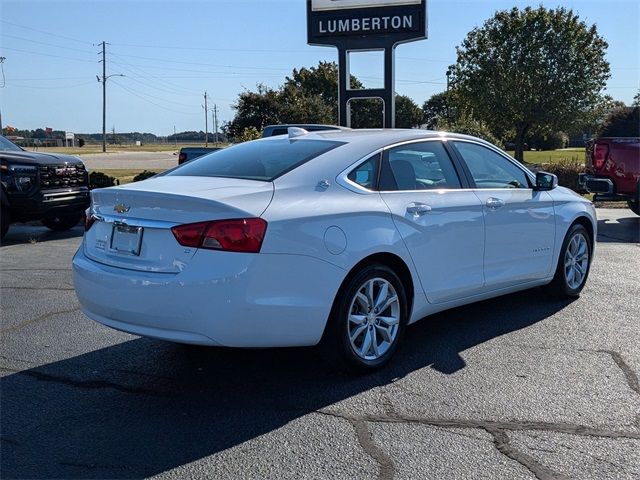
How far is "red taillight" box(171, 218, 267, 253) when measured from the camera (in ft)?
12.5

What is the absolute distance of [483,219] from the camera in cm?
531

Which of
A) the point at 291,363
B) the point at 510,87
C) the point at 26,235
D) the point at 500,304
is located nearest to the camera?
the point at 291,363

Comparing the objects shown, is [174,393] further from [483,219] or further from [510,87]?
[510,87]

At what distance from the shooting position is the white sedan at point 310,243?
3820 mm

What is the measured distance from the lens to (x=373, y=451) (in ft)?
11.2

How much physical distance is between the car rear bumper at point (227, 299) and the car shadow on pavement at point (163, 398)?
16.4 inches

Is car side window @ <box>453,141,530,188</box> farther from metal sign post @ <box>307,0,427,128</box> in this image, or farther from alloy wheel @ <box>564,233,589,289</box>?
metal sign post @ <box>307,0,427,128</box>

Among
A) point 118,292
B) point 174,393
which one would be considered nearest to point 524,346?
point 174,393

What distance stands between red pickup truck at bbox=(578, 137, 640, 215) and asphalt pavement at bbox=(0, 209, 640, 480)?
22.3ft

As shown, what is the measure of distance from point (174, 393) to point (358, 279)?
136cm

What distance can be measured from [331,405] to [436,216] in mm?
1672

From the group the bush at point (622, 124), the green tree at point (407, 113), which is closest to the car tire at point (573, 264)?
the bush at point (622, 124)

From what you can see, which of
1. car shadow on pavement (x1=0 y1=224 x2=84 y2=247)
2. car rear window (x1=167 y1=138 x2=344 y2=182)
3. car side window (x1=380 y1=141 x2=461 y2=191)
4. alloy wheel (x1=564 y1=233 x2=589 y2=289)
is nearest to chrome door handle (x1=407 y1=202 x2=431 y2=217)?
car side window (x1=380 y1=141 x2=461 y2=191)

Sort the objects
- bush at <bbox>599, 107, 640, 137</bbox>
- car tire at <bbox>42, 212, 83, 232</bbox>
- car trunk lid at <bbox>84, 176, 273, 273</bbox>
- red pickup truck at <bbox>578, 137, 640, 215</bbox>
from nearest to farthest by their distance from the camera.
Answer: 1. car trunk lid at <bbox>84, 176, 273, 273</bbox>
2. car tire at <bbox>42, 212, 83, 232</bbox>
3. red pickup truck at <bbox>578, 137, 640, 215</bbox>
4. bush at <bbox>599, 107, 640, 137</bbox>
